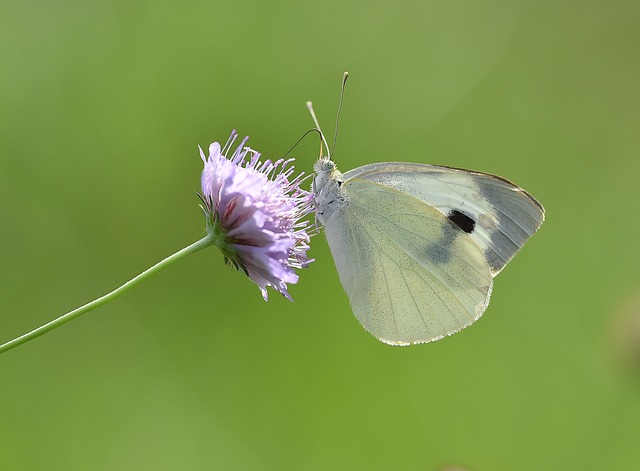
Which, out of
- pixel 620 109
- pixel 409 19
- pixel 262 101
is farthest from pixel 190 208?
pixel 620 109

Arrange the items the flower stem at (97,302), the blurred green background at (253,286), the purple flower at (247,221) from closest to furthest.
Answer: the flower stem at (97,302), the purple flower at (247,221), the blurred green background at (253,286)

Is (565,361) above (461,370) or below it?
below

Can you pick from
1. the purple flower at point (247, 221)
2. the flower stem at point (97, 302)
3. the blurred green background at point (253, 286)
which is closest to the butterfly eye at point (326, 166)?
the purple flower at point (247, 221)

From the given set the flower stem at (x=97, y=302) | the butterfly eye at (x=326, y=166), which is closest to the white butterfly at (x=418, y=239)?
the butterfly eye at (x=326, y=166)

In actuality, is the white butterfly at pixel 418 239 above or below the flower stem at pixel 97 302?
below

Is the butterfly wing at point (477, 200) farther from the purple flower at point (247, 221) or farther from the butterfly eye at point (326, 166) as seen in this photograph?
the purple flower at point (247, 221)

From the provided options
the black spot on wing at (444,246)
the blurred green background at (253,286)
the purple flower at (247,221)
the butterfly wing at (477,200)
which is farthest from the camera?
the blurred green background at (253,286)

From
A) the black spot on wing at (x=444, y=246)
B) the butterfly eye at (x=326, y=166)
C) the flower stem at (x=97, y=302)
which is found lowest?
the black spot on wing at (x=444, y=246)

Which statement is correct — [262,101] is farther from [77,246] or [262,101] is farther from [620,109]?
[620,109]

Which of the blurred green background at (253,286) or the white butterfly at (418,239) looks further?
the blurred green background at (253,286)
